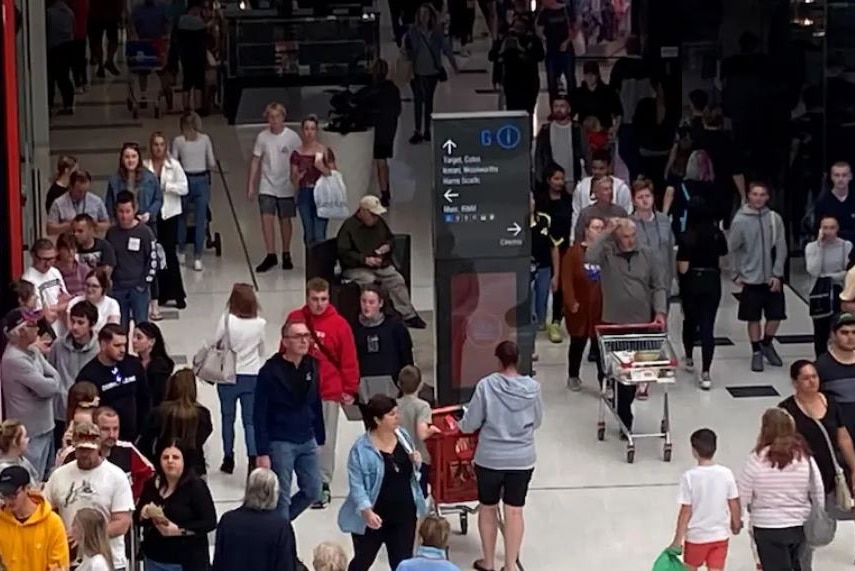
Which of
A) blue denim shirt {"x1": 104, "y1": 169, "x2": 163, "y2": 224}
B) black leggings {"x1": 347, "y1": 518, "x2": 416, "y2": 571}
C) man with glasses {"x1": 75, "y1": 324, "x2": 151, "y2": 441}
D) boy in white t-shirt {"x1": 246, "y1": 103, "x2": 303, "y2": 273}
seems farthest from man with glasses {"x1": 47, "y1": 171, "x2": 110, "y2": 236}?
black leggings {"x1": 347, "y1": 518, "x2": 416, "y2": 571}

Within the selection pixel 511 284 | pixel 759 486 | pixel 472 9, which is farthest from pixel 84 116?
pixel 759 486

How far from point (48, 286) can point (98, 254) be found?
1.21 metres

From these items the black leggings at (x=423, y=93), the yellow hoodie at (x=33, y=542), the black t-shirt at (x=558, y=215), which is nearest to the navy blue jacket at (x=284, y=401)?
the yellow hoodie at (x=33, y=542)

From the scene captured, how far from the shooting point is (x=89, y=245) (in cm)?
1533

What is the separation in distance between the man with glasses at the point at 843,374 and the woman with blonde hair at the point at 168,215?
759 centimetres

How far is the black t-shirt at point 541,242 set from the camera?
16828 mm

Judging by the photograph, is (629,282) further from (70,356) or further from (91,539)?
(91,539)

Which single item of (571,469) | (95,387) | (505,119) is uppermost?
(505,119)

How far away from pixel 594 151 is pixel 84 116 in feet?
33.8

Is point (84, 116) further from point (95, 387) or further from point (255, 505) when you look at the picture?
point (255, 505)

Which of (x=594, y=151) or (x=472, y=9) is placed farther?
(x=472, y=9)

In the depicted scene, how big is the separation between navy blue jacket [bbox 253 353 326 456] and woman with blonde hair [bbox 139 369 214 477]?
71cm

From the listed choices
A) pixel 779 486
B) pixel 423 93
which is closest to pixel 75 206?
pixel 779 486

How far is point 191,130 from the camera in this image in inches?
760
